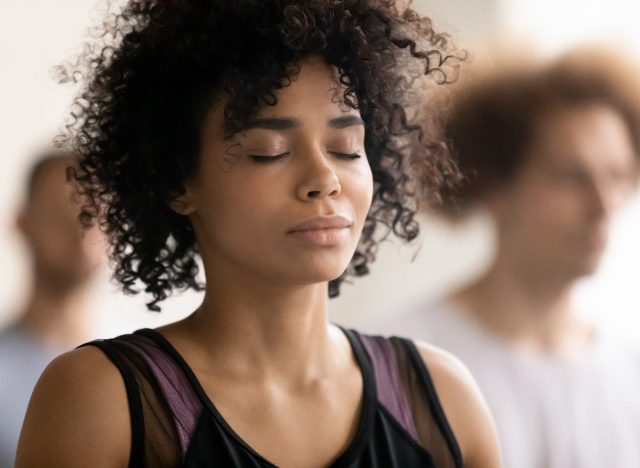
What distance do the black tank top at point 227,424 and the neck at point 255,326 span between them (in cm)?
5

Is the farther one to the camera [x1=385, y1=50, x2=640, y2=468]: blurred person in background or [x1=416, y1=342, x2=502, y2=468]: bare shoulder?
[x1=385, y1=50, x2=640, y2=468]: blurred person in background

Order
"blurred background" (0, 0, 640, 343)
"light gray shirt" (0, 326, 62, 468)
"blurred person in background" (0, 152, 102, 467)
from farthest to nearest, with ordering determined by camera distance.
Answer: "blurred background" (0, 0, 640, 343), "blurred person in background" (0, 152, 102, 467), "light gray shirt" (0, 326, 62, 468)

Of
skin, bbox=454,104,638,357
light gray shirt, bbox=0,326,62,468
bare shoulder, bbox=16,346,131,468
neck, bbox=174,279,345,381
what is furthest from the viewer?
skin, bbox=454,104,638,357

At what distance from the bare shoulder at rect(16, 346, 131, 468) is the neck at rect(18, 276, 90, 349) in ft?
2.18

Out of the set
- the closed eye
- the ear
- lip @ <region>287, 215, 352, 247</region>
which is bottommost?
lip @ <region>287, 215, 352, 247</region>

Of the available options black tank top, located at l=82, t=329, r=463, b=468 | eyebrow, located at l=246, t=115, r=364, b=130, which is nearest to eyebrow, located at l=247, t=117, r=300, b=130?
eyebrow, located at l=246, t=115, r=364, b=130

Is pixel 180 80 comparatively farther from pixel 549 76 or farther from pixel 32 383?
pixel 549 76

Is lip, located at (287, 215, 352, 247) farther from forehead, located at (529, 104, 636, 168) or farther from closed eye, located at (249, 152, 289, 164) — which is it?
forehead, located at (529, 104, 636, 168)

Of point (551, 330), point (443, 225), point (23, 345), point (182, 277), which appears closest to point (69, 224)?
point (23, 345)

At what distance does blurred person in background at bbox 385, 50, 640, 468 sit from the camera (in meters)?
1.81

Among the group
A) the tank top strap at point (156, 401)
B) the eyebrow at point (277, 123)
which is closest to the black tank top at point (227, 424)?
the tank top strap at point (156, 401)

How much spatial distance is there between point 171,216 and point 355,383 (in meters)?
0.29

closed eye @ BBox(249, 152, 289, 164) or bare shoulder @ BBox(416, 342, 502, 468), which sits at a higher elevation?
closed eye @ BBox(249, 152, 289, 164)

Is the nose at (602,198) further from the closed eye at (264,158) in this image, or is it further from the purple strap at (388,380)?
the closed eye at (264,158)
